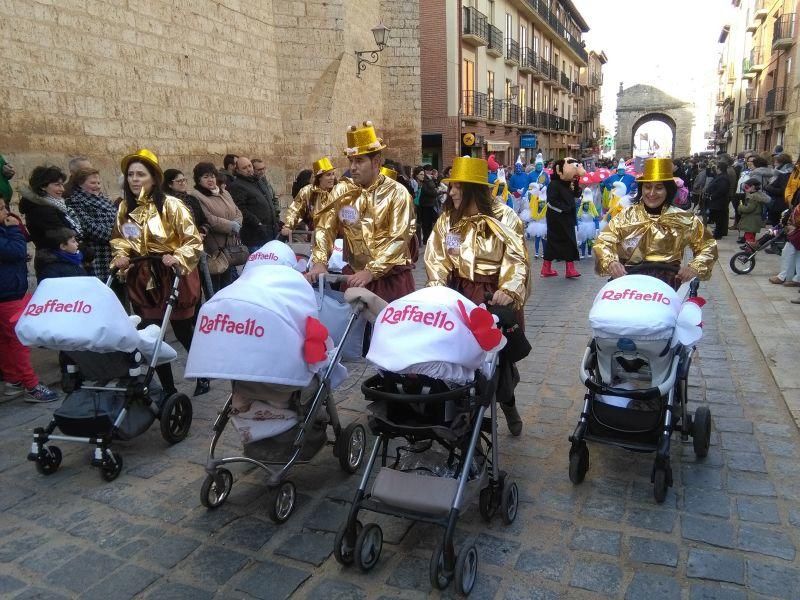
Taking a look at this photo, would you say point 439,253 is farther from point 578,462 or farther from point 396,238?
point 578,462

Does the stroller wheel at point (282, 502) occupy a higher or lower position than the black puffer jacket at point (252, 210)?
lower

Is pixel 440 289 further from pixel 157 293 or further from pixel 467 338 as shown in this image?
pixel 157 293

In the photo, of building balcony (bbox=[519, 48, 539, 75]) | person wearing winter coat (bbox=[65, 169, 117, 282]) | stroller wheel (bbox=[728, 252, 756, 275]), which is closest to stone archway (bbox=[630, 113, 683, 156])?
building balcony (bbox=[519, 48, 539, 75])

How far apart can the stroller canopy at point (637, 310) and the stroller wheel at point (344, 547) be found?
171cm

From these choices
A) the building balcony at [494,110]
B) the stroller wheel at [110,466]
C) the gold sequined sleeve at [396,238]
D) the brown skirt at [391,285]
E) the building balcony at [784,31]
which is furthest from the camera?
the building balcony at [784,31]

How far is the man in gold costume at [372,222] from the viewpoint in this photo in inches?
174

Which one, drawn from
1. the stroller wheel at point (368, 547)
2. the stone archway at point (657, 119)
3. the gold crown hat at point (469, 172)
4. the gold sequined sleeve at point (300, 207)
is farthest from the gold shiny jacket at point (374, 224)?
the stone archway at point (657, 119)

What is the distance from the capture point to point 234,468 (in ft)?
13.2

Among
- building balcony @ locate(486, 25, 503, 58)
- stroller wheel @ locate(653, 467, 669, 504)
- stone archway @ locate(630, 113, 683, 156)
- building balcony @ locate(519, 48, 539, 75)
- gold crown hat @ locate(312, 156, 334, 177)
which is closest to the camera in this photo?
stroller wheel @ locate(653, 467, 669, 504)

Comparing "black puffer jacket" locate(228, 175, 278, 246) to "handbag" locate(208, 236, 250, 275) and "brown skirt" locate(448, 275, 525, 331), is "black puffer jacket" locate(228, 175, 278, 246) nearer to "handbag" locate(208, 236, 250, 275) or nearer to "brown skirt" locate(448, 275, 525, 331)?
"handbag" locate(208, 236, 250, 275)

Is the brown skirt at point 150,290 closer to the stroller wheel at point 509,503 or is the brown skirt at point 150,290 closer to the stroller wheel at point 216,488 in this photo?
the stroller wheel at point 216,488

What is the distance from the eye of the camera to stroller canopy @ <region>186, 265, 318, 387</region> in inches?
122

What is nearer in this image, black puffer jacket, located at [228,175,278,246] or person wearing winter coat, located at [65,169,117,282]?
person wearing winter coat, located at [65,169,117,282]

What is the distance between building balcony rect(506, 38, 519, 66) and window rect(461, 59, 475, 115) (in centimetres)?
680
